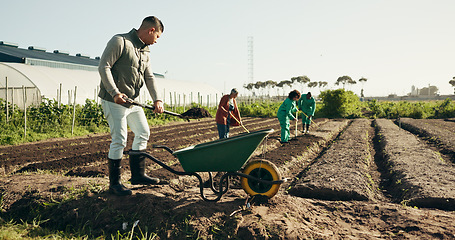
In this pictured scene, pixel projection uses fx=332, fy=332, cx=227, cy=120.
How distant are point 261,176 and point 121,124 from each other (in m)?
1.54

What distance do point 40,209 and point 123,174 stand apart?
204cm

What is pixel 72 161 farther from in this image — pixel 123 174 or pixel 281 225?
pixel 281 225

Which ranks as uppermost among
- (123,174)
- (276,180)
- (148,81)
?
(148,81)

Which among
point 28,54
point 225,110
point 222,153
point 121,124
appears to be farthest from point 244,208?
point 28,54

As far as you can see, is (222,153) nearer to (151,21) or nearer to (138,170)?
(138,170)

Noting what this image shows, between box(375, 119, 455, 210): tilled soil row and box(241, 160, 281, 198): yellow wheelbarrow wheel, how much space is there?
2.01m

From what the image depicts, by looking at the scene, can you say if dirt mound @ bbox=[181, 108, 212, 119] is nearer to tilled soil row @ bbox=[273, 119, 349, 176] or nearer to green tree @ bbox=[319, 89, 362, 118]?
tilled soil row @ bbox=[273, 119, 349, 176]

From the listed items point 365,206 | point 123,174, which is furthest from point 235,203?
point 123,174

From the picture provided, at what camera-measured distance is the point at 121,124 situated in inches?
132

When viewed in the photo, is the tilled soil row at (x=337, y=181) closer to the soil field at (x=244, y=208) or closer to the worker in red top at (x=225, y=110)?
the soil field at (x=244, y=208)

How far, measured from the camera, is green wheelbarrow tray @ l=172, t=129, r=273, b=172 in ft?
10.2

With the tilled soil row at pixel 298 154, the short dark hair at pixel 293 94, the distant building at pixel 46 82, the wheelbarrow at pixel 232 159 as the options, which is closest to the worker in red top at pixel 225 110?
the tilled soil row at pixel 298 154

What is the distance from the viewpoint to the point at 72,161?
6.41 metres

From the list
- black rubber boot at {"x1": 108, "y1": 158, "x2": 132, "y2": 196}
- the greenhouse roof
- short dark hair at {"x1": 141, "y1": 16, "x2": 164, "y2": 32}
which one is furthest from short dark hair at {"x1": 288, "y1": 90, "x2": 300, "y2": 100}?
the greenhouse roof
